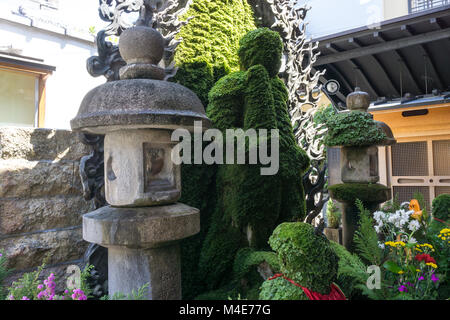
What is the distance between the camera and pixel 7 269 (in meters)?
2.51

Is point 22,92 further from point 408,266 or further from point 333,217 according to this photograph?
point 333,217

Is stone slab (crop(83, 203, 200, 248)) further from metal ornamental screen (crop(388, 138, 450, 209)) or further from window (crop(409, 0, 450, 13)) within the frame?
window (crop(409, 0, 450, 13))

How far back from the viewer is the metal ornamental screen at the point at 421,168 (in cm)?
851

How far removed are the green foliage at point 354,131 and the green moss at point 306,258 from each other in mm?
2523

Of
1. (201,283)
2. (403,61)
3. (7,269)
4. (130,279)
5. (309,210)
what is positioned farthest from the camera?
(403,61)

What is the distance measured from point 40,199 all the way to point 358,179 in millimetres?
4057

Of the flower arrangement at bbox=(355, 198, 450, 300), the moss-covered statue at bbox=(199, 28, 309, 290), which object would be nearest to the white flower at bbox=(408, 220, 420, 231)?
the flower arrangement at bbox=(355, 198, 450, 300)

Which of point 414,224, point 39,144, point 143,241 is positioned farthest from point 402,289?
point 39,144

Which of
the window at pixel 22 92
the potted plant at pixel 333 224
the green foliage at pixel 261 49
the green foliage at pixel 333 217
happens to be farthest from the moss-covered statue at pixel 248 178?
the green foliage at pixel 333 217

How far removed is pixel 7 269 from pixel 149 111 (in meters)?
1.85

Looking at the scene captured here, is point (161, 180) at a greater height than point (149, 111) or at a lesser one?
lesser

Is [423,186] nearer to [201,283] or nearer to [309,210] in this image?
[309,210]

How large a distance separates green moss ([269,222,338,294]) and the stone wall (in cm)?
196
